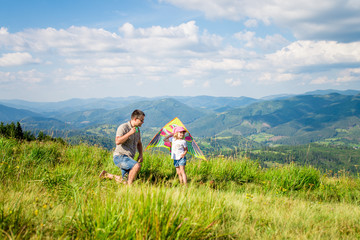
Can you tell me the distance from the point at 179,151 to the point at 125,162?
5.18ft

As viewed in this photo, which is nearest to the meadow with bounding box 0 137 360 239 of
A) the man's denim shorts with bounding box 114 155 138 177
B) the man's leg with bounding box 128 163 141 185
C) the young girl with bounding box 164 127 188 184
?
the man's denim shorts with bounding box 114 155 138 177

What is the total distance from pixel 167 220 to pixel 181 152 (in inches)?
149

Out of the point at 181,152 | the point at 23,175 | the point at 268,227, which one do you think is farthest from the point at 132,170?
the point at 268,227

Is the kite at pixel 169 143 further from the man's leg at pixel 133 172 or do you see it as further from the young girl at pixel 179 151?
the man's leg at pixel 133 172

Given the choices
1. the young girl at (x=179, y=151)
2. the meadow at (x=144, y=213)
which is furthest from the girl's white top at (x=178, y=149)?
the meadow at (x=144, y=213)

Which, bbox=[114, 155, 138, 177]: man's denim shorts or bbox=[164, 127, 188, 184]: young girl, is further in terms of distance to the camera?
bbox=[164, 127, 188, 184]: young girl

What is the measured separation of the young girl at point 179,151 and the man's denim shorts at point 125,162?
51.5 inches

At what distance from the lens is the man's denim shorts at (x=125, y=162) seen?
535 centimetres

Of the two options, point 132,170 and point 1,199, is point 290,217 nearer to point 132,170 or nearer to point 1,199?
point 132,170

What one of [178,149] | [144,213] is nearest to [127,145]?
[178,149]

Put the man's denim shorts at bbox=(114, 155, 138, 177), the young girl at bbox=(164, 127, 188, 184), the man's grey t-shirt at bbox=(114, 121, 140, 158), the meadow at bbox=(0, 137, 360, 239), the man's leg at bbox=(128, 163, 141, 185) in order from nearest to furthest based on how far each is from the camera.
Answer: the meadow at bbox=(0, 137, 360, 239) < the man's leg at bbox=(128, 163, 141, 185) < the man's denim shorts at bbox=(114, 155, 138, 177) < the man's grey t-shirt at bbox=(114, 121, 140, 158) < the young girl at bbox=(164, 127, 188, 184)

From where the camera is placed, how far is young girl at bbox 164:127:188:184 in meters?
6.05

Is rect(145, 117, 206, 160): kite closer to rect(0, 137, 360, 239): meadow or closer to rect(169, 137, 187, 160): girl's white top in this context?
rect(169, 137, 187, 160): girl's white top

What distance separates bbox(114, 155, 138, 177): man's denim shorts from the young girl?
4.30ft
